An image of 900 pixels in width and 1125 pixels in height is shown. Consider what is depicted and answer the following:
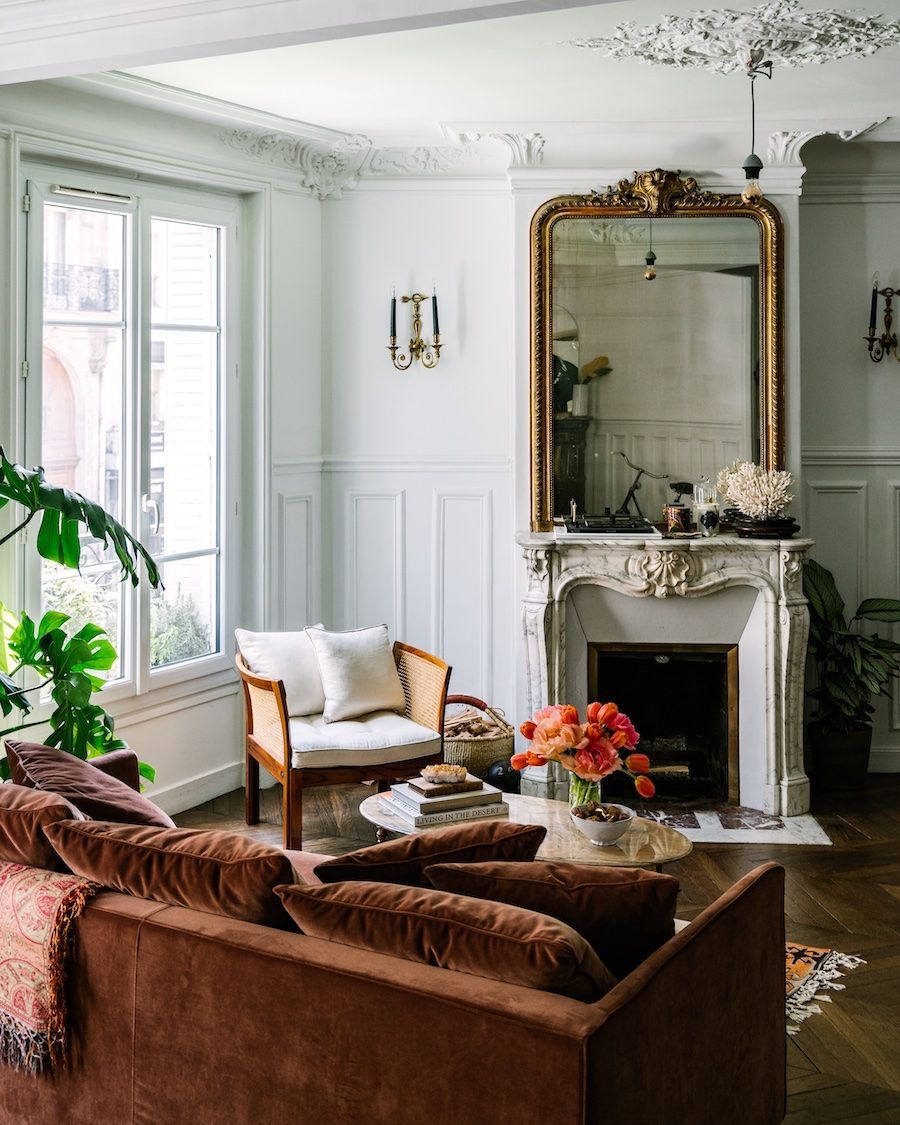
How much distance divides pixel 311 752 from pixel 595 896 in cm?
231

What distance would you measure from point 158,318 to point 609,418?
1938mm

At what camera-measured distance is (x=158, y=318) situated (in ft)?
16.3

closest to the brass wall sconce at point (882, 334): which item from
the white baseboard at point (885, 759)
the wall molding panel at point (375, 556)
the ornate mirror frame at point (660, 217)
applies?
the ornate mirror frame at point (660, 217)

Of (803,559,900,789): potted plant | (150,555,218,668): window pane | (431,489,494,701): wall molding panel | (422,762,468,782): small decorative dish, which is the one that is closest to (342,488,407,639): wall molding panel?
(431,489,494,701): wall molding panel

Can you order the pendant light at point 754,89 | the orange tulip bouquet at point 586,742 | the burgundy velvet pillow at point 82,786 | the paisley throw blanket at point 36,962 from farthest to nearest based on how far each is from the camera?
the pendant light at point 754,89
the orange tulip bouquet at point 586,742
the burgundy velvet pillow at point 82,786
the paisley throw blanket at point 36,962

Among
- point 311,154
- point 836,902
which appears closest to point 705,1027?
point 836,902

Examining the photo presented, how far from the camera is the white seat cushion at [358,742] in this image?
436 centimetres

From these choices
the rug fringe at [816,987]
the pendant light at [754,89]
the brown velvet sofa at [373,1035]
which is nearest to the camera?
the brown velvet sofa at [373,1035]

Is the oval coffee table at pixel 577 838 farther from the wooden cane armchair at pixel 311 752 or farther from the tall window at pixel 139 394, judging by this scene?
the tall window at pixel 139 394

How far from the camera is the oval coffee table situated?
333cm

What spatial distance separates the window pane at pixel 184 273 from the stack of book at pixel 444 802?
236 cm

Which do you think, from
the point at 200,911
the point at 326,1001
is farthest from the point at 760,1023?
the point at 200,911

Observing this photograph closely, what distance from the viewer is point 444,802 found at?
3.60 meters

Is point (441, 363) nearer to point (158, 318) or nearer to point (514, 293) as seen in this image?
point (514, 293)
